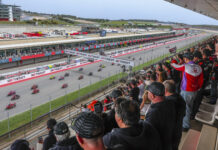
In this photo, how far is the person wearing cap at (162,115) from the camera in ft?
6.58

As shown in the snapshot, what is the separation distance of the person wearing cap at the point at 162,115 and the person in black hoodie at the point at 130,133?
15.3 inches

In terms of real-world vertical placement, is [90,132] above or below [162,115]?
above

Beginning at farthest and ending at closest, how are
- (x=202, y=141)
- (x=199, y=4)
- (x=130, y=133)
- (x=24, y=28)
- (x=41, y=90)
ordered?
(x=24, y=28), (x=41, y=90), (x=199, y=4), (x=202, y=141), (x=130, y=133)

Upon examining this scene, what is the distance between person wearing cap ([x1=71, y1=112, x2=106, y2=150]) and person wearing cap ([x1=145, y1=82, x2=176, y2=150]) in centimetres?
100

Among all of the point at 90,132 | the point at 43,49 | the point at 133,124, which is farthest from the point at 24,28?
the point at 90,132

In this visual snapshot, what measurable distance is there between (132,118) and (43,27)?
5820 cm

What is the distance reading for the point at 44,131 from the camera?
835 cm

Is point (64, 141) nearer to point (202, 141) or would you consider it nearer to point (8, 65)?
point (202, 141)

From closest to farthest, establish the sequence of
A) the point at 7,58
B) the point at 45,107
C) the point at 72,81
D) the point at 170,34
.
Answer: the point at 45,107 < the point at 72,81 < the point at 7,58 < the point at 170,34

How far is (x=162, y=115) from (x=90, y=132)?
3.93ft

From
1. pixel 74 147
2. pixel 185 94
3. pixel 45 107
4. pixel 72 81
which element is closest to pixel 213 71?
pixel 185 94

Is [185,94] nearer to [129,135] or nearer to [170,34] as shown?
[129,135]

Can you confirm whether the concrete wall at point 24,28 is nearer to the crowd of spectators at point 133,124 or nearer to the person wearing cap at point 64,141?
the crowd of spectators at point 133,124

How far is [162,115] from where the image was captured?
2.06 metres
